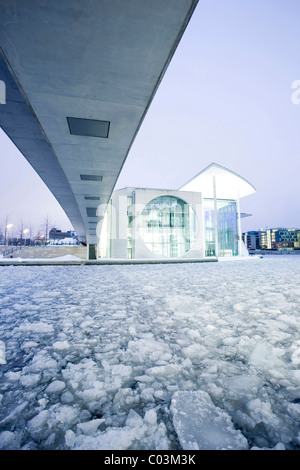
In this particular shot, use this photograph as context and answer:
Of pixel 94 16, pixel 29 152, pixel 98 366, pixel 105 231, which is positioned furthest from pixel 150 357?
pixel 105 231

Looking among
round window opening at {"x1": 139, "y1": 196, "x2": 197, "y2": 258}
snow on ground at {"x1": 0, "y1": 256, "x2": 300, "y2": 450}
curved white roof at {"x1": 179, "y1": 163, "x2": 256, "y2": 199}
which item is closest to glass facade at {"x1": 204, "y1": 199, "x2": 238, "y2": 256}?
curved white roof at {"x1": 179, "y1": 163, "x2": 256, "y2": 199}

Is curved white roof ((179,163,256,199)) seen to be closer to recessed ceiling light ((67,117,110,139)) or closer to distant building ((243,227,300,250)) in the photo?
recessed ceiling light ((67,117,110,139))

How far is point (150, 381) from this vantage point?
5.81 ft

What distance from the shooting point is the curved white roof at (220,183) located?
2862 centimetres

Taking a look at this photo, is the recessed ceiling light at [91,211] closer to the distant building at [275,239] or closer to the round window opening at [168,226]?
the round window opening at [168,226]

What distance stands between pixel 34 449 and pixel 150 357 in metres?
1.17

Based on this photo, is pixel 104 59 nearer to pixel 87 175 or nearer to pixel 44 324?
pixel 44 324

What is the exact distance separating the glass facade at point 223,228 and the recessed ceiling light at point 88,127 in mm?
34230

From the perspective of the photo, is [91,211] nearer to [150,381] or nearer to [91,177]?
[91,177]

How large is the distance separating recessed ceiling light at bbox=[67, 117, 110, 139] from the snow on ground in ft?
16.1

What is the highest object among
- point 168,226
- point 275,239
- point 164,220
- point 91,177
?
point 164,220

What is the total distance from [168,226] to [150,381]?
32921 millimetres

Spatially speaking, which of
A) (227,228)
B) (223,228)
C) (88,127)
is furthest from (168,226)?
(88,127)

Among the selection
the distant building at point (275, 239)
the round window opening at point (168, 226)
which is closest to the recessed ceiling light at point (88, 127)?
the round window opening at point (168, 226)
